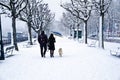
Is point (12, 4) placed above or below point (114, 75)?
above

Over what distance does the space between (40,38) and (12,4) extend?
7135 mm

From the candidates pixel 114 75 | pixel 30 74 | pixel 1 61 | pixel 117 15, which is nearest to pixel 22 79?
pixel 30 74

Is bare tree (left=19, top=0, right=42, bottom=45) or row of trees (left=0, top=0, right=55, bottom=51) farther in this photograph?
bare tree (left=19, top=0, right=42, bottom=45)

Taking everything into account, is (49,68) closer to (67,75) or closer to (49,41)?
(67,75)

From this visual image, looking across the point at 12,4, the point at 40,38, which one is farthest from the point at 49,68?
the point at 12,4

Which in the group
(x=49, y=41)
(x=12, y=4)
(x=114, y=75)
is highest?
(x=12, y=4)

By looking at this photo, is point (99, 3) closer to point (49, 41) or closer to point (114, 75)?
point (49, 41)

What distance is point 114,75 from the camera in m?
12.2

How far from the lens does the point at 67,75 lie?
466 inches

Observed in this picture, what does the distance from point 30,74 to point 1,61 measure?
4.95 metres

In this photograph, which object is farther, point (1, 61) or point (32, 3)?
point (32, 3)

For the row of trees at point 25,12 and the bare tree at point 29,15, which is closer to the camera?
the row of trees at point 25,12

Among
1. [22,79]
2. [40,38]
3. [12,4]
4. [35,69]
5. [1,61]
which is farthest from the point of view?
[12,4]

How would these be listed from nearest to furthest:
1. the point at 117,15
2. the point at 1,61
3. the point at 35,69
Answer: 1. the point at 35,69
2. the point at 1,61
3. the point at 117,15
